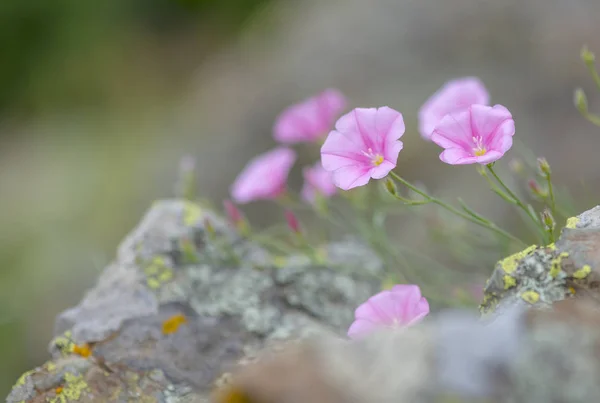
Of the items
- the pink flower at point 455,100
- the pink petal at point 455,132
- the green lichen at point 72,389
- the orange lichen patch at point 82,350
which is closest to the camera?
the pink petal at point 455,132

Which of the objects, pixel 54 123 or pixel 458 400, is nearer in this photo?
pixel 458 400

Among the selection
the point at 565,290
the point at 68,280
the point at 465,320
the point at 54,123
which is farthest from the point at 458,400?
the point at 54,123

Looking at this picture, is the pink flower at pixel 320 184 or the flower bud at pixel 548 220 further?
the pink flower at pixel 320 184

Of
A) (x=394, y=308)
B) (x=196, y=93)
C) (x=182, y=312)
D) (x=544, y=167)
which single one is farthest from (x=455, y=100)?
(x=196, y=93)

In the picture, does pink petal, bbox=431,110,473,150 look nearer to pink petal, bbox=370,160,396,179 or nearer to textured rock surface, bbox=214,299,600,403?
pink petal, bbox=370,160,396,179

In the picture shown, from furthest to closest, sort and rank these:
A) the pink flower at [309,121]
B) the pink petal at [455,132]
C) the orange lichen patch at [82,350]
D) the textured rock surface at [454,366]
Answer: the pink flower at [309,121]
the orange lichen patch at [82,350]
the pink petal at [455,132]
the textured rock surface at [454,366]

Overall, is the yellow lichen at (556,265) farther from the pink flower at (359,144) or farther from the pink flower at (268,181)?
the pink flower at (268,181)

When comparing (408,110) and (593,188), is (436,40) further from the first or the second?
(593,188)

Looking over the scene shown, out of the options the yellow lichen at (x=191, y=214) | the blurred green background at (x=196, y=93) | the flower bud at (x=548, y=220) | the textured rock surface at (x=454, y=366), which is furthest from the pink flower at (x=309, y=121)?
the textured rock surface at (x=454, y=366)
